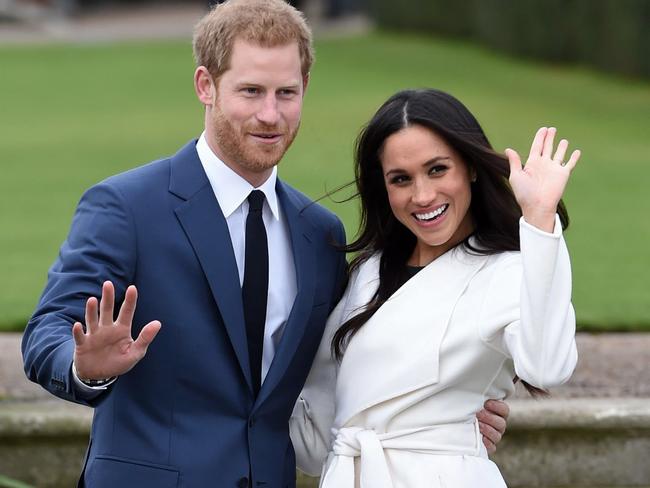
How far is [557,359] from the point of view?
317 centimetres

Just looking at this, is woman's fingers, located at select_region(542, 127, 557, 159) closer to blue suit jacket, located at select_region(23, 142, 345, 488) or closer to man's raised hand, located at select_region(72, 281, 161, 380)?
blue suit jacket, located at select_region(23, 142, 345, 488)

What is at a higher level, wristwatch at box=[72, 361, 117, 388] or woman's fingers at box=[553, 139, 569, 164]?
woman's fingers at box=[553, 139, 569, 164]

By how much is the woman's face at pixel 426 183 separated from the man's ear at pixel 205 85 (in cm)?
47

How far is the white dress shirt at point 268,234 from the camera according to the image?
3471mm

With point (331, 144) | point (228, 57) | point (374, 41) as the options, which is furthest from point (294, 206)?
point (374, 41)

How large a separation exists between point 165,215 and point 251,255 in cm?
24

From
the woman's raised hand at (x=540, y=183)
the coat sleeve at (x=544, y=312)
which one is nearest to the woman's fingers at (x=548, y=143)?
the woman's raised hand at (x=540, y=183)

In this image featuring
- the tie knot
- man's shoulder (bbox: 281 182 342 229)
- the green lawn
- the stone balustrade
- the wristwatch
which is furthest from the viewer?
the green lawn

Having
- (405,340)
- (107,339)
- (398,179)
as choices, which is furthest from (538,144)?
(107,339)

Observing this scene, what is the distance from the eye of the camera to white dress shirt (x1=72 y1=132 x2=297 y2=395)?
347 centimetres

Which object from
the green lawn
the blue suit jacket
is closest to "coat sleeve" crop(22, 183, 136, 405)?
the blue suit jacket

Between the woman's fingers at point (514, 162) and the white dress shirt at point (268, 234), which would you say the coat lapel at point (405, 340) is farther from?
the woman's fingers at point (514, 162)

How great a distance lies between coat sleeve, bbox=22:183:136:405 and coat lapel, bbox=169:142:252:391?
0.16 meters

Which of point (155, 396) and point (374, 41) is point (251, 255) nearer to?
point (155, 396)
